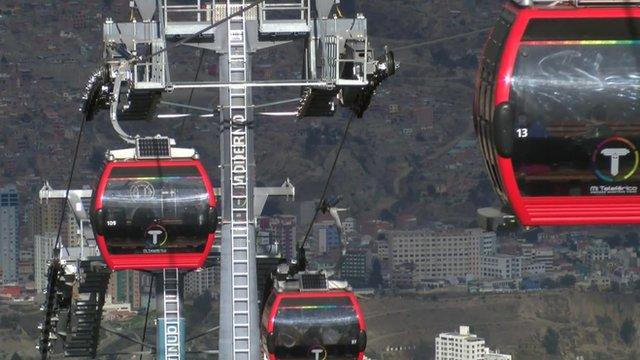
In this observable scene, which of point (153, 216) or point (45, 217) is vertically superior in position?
point (153, 216)

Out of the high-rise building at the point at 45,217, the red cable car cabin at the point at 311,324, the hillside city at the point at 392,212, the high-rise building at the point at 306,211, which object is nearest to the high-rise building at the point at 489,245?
the hillside city at the point at 392,212

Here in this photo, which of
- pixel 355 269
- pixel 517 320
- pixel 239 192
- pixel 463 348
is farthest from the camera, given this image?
pixel 355 269

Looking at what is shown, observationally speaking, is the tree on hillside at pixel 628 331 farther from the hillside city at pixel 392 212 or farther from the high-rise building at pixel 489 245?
the high-rise building at pixel 489 245

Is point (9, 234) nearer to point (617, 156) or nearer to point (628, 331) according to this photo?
point (628, 331)

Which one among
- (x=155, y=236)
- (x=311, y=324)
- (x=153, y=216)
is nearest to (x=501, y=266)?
(x=153, y=216)

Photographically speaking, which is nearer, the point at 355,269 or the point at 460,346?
the point at 460,346

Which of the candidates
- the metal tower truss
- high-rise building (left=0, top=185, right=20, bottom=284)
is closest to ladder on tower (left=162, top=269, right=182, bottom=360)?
the metal tower truss

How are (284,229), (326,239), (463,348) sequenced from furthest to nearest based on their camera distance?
(326,239)
(284,229)
(463,348)

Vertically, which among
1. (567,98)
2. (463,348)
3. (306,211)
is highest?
(567,98)

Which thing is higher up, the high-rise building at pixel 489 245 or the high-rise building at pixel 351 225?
the high-rise building at pixel 351 225
